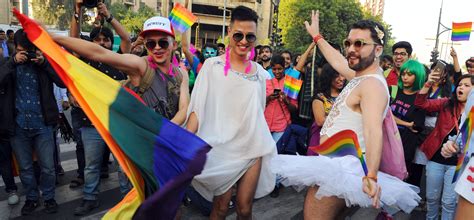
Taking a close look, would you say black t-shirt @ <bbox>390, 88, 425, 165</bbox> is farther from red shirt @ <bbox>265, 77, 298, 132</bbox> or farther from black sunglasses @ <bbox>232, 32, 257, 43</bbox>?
black sunglasses @ <bbox>232, 32, 257, 43</bbox>

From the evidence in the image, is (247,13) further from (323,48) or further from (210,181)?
(210,181)

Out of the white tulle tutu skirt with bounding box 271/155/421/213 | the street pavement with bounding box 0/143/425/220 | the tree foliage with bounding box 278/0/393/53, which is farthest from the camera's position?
the tree foliage with bounding box 278/0/393/53

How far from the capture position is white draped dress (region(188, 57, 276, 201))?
294cm

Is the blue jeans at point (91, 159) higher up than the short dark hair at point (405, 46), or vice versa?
the short dark hair at point (405, 46)

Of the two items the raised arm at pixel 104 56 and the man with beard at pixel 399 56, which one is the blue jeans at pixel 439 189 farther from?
the raised arm at pixel 104 56

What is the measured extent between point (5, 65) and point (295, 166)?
3.31 meters

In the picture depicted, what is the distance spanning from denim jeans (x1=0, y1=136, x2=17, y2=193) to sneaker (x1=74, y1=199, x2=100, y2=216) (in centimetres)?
95

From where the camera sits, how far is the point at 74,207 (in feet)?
13.8

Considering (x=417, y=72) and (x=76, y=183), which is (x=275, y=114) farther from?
(x=76, y=183)

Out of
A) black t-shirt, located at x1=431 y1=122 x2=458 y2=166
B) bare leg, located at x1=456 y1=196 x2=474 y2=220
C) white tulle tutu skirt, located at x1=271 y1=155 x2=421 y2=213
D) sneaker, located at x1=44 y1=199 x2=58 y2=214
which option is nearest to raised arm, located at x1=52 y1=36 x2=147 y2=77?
white tulle tutu skirt, located at x1=271 y1=155 x2=421 y2=213

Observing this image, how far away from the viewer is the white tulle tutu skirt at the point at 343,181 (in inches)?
88.5

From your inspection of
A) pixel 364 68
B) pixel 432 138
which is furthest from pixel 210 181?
pixel 432 138

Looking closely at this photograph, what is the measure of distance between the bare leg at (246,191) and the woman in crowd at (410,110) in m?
2.60

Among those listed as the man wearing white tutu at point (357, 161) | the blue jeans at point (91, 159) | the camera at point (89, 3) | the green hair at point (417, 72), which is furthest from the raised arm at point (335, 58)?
the blue jeans at point (91, 159)
